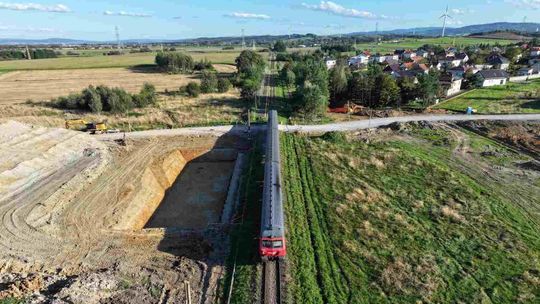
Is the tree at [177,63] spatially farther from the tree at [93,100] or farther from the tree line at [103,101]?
the tree at [93,100]

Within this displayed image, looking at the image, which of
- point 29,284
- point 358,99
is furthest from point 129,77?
point 29,284

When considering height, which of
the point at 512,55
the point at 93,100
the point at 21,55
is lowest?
the point at 93,100

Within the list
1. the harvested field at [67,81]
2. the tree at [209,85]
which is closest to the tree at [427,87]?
the tree at [209,85]

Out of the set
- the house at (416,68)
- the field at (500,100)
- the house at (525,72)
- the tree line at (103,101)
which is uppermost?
the house at (416,68)

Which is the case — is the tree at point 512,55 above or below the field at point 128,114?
above

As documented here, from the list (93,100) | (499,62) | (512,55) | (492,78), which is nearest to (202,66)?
(93,100)

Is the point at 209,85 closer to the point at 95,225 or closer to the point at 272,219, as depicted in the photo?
the point at 95,225
